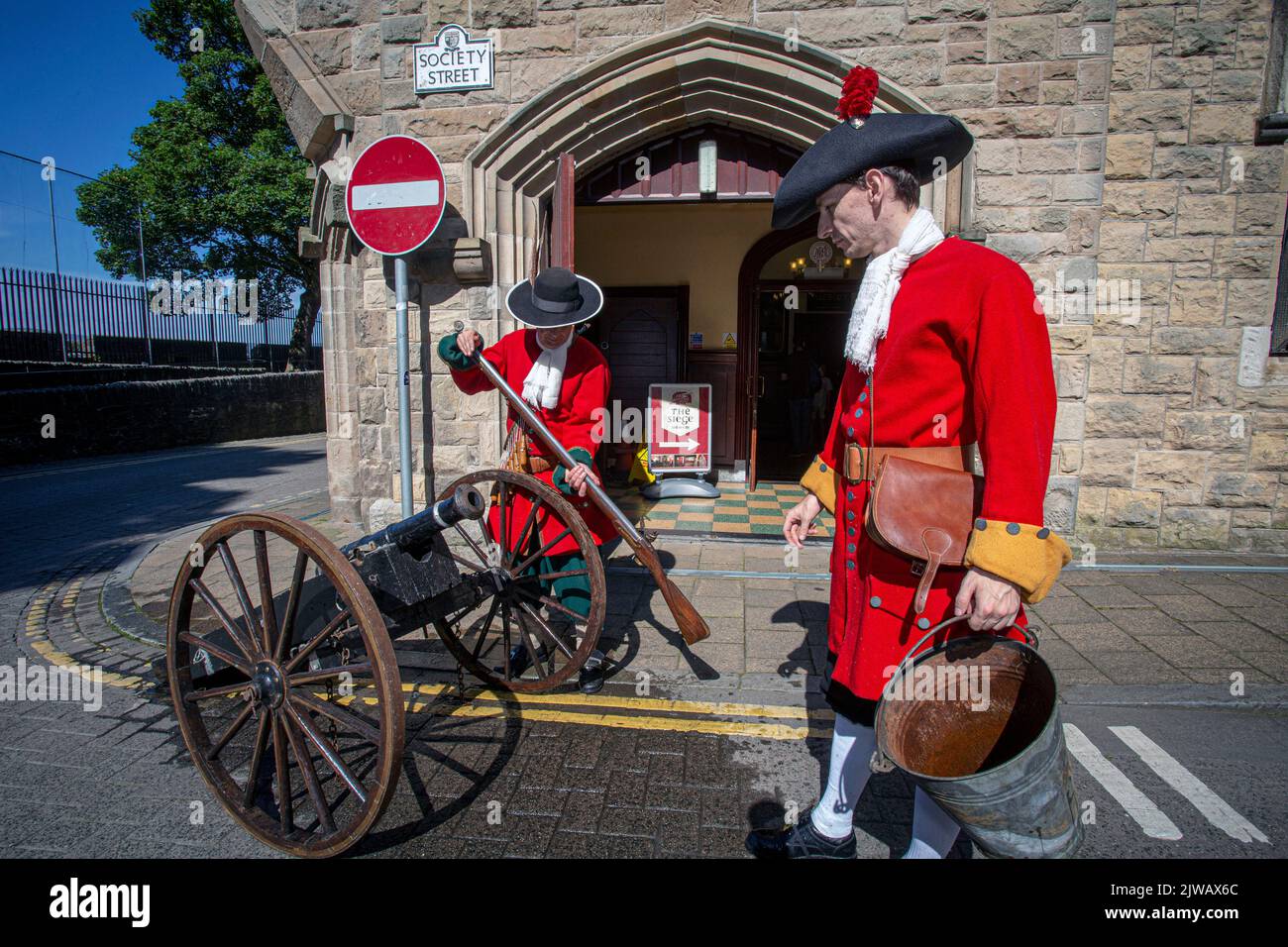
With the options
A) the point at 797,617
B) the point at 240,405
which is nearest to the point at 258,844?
the point at 797,617

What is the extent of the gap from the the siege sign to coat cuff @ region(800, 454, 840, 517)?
15.2 feet

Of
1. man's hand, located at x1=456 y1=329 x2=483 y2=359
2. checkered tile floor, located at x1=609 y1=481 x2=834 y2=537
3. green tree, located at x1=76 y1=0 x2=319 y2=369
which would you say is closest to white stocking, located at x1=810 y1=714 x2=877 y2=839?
man's hand, located at x1=456 y1=329 x2=483 y2=359

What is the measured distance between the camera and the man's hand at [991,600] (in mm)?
1677

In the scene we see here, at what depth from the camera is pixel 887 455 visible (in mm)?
1897

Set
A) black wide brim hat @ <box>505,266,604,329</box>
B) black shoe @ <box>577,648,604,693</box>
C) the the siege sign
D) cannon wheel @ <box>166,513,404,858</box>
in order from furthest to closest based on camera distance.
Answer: the the siege sign
black shoe @ <box>577,648,604,693</box>
black wide brim hat @ <box>505,266,604,329</box>
cannon wheel @ <box>166,513,404,858</box>

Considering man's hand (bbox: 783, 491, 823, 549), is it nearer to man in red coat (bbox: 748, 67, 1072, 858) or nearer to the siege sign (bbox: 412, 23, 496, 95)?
man in red coat (bbox: 748, 67, 1072, 858)

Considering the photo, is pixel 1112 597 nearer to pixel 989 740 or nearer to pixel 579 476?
pixel 989 740

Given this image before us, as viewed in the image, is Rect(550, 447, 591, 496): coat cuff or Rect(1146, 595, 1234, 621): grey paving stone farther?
Rect(1146, 595, 1234, 621): grey paving stone

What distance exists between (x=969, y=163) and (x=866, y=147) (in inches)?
156

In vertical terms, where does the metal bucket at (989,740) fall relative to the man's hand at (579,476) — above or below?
below

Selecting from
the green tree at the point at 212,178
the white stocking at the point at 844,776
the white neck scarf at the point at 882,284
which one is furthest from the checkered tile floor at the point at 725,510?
the green tree at the point at 212,178

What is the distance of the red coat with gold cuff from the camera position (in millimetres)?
1661

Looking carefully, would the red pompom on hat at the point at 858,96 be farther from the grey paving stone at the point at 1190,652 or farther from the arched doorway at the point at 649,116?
the arched doorway at the point at 649,116

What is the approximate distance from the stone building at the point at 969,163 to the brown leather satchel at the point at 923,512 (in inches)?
163
